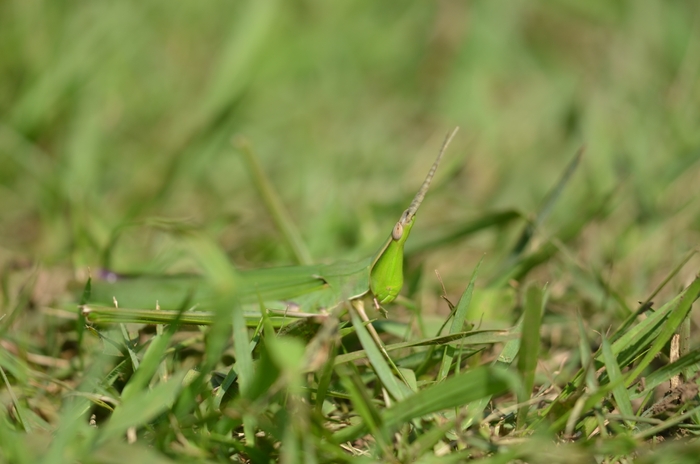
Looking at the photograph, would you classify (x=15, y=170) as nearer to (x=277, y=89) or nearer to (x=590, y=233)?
(x=277, y=89)

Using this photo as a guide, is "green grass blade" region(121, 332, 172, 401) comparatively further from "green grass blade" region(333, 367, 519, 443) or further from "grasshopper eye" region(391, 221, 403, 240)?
"grasshopper eye" region(391, 221, 403, 240)

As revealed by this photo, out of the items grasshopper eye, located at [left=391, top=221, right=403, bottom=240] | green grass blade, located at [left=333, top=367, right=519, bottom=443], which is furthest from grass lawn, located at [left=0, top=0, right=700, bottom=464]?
grasshopper eye, located at [left=391, top=221, right=403, bottom=240]

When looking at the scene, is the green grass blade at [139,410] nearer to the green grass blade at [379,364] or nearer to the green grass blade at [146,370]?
the green grass blade at [146,370]

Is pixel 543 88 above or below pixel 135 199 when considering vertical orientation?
above

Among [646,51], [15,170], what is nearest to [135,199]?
[15,170]

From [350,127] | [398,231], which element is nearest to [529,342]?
[398,231]

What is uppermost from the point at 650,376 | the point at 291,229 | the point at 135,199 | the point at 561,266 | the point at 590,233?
the point at 135,199

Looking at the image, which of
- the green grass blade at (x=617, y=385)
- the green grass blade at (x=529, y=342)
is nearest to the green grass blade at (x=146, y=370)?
the green grass blade at (x=529, y=342)

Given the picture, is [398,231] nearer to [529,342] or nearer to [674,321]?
[529,342]
